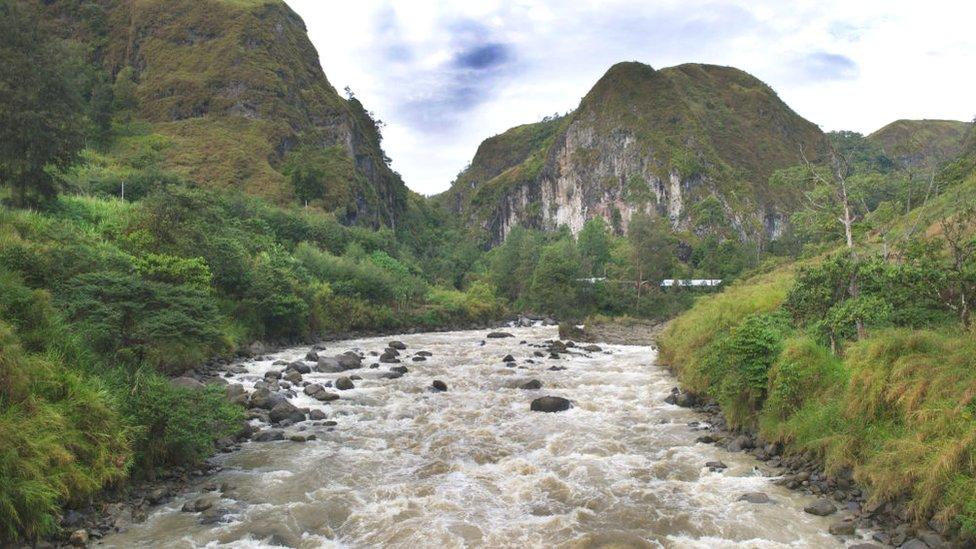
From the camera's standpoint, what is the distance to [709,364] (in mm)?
17828

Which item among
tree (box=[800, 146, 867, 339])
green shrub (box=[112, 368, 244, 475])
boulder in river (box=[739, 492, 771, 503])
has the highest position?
tree (box=[800, 146, 867, 339])

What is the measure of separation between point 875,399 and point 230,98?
10727cm

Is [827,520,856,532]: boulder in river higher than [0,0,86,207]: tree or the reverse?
the reverse

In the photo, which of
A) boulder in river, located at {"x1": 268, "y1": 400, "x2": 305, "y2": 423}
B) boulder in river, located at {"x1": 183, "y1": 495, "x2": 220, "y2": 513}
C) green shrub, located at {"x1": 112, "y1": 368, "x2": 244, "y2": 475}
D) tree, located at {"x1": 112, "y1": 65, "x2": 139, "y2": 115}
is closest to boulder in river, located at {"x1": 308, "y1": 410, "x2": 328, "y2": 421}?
boulder in river, located at {"x1": 268, "y1": 400, "x2": 305, "y2": 423}

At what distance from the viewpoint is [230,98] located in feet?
323

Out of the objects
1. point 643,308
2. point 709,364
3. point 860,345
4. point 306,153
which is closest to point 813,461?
point 860,345

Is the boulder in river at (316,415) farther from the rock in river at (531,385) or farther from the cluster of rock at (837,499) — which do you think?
the cluster of rock at (837,499)

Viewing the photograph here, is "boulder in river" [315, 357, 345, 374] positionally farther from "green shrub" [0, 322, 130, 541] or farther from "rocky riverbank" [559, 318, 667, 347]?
"rocky riverbank" [559, 318, 667, 347]

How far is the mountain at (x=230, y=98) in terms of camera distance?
84562 millimetres

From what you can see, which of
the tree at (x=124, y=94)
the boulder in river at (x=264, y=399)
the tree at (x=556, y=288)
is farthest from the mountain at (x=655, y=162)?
the boulder in river at (x=264, y=399)

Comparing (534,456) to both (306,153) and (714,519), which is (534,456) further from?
(306,153)

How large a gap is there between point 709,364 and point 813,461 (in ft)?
17.4

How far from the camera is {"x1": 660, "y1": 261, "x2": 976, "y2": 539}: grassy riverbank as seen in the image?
942 cm

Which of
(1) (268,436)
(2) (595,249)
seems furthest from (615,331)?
(2) (595,249)
